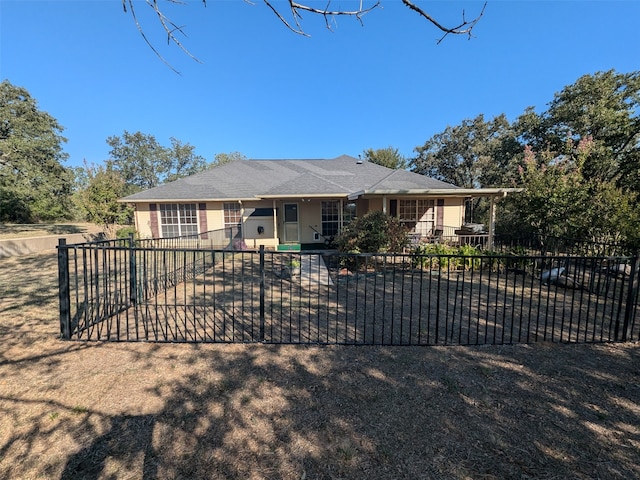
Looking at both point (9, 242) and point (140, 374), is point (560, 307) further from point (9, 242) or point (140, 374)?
point (9, 242)

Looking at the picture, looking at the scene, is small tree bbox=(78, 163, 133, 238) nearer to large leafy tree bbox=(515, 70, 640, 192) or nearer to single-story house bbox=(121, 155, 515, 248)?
single-story house bbox=(121, 155, 515, 248)

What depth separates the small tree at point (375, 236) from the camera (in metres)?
9.32

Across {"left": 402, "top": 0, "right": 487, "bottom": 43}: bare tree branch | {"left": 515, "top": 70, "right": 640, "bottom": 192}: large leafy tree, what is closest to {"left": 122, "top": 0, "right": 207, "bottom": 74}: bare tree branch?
{"left": 402, "top": 0, "right": 487, "bottom": 43}: bare tree branch

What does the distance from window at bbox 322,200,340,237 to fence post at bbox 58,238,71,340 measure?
11347 millimetres

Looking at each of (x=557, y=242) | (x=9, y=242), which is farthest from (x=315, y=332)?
(x=9, y=242)

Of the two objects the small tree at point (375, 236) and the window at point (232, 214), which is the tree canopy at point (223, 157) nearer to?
the window at point (232, 214)

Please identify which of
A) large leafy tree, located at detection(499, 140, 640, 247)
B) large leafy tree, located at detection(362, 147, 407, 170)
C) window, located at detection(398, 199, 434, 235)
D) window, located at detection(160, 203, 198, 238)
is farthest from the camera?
large leafy tree, located at detection(362, 147, 407, 170)

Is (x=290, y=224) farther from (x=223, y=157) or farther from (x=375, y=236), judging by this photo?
(x=223, y=157)

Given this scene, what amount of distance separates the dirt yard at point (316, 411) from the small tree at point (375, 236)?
5.54 m

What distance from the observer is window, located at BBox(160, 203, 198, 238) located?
14820mm

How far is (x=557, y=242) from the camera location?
340 inches

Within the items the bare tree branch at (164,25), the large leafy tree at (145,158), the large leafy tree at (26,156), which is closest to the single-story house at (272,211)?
the bare tree branch at (164,25)

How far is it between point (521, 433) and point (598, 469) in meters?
0.46

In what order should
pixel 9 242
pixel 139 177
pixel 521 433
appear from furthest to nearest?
pixel 139 177 → pixel 9 242 → pixel 521 433
